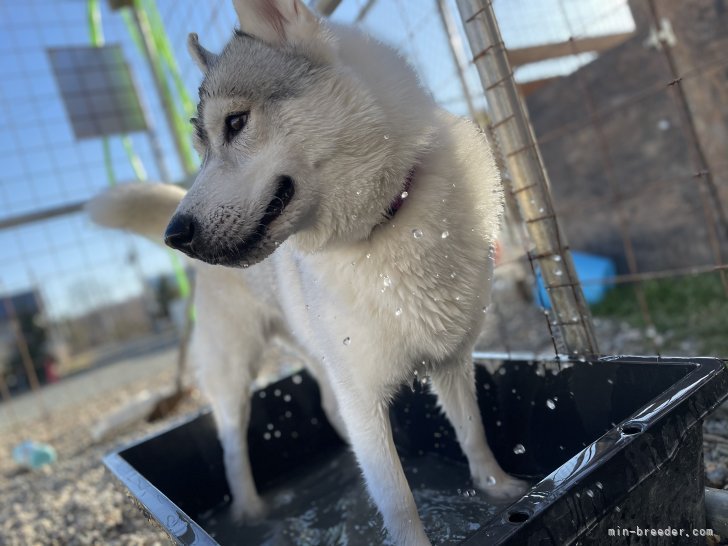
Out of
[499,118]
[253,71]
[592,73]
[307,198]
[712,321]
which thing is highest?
[592,73]

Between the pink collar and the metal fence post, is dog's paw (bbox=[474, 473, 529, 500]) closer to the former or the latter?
the metal fence post

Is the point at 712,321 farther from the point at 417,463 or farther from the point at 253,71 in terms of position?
the point at 253,71

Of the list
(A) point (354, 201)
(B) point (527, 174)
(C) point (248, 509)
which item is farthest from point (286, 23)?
(C) point (248, 509)

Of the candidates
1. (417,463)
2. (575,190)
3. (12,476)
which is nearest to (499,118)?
(417,463)

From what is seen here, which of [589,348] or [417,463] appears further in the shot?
[417,463]

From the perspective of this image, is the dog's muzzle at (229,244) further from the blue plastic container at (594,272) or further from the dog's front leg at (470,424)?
the blue plastic container at (594,272)

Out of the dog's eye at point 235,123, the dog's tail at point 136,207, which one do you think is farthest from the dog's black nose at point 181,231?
the dog's tail at point 136,207

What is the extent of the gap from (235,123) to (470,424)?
3.66ft

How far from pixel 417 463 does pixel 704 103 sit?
9.36 ft

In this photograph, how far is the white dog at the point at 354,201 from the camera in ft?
3.78

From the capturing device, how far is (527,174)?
1.58 m

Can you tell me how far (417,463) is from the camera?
1.99 meters

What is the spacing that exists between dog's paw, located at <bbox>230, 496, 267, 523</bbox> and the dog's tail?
3.72 ft

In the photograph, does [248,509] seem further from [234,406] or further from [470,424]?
[470,424]
